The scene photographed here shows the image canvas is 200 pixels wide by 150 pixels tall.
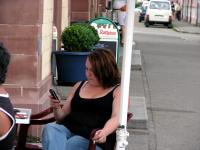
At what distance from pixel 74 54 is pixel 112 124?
4976 millimetres

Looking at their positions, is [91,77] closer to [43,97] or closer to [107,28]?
[43,97]

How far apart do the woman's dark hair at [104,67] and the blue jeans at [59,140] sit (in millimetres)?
470

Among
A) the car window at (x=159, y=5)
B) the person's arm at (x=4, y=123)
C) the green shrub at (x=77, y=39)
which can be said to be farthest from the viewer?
the car window at (x=159, y=5)

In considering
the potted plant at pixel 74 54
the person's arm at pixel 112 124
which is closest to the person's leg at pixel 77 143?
the person's arm at pixel 112 124

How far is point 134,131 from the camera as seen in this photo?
7.53 meters

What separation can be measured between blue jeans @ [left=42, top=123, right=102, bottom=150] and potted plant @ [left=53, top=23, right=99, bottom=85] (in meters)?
4.76

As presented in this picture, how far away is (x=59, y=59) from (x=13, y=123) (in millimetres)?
5884

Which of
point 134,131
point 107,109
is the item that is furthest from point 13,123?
point 134,131

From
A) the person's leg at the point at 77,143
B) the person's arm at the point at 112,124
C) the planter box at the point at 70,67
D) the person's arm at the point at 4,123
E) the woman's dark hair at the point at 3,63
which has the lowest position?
the planter box at the point at 70,67

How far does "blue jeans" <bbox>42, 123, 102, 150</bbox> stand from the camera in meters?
4.55

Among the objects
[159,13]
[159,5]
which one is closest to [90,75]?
[159,13]

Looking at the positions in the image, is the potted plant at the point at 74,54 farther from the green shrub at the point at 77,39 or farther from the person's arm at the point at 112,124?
the person's arm at the point at 112,124

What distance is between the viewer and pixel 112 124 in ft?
14.6

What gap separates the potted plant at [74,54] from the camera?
9.45 m
